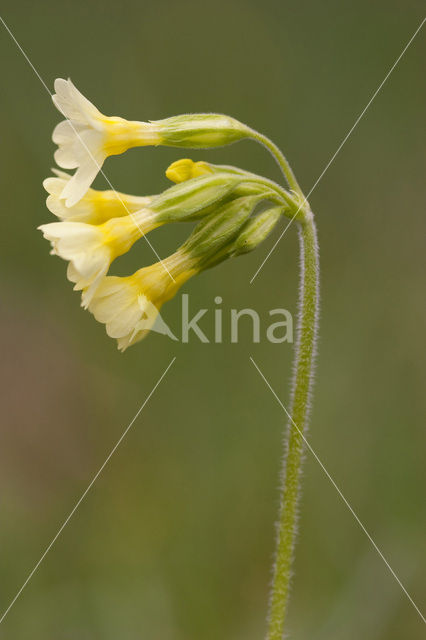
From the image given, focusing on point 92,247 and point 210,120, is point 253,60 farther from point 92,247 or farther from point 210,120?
point 92,247

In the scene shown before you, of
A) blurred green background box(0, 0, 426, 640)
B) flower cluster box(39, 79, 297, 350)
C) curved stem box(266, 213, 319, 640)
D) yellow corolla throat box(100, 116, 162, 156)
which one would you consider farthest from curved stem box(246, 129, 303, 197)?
blurred green background box(0, 0, 426, 640)

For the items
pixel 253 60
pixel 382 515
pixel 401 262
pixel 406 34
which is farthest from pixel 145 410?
pixel 406 34

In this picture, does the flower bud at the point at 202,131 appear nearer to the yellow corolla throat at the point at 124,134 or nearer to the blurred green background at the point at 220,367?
the yellow corolla throat at the point at 124,134

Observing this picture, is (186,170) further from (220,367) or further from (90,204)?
(220,367)

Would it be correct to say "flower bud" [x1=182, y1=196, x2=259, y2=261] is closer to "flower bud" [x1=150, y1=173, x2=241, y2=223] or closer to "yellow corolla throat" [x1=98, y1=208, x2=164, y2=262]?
"flower bud" [x1=150, y1=173, x2=241, y2=223]

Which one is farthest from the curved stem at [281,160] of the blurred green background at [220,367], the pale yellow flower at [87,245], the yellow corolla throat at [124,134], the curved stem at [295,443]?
the blurred green background at [220,367]
